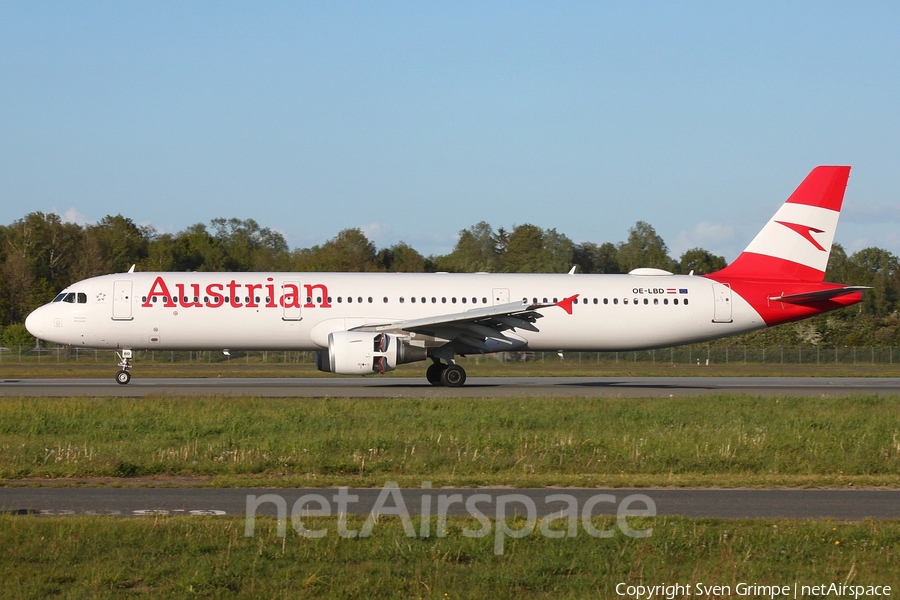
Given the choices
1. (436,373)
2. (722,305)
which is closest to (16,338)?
(436,373)

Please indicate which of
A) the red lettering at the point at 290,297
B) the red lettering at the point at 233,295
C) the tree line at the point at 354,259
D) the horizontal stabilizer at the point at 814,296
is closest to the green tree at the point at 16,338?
the tree line at the point at 354,259

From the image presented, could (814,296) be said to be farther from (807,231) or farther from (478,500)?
(478,500)

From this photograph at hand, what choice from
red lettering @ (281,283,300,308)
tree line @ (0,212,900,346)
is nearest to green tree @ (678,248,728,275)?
tree line @ (0,212,900,346)

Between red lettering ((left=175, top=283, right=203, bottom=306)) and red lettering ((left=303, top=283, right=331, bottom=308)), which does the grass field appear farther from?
red lettering ((left=303, top=283, right=331, bottom=308))

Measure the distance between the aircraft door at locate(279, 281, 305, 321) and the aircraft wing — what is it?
1.85m

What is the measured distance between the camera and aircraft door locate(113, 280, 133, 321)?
2922 centimetres

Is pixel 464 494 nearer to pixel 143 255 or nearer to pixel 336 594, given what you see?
pixel 336 594

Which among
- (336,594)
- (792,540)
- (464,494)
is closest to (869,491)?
(792,540)

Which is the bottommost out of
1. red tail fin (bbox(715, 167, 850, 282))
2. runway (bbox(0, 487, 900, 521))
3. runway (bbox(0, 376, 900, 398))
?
runway (bbox(0, 487, 900, 521))

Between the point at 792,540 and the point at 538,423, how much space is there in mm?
9795

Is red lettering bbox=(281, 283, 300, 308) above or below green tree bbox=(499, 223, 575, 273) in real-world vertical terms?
below

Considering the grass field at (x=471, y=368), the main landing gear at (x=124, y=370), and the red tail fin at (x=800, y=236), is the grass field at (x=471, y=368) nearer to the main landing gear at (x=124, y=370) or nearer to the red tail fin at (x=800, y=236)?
the main landing gear at (x=124, y=370)

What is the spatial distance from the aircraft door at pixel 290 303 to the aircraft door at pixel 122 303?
4.51m

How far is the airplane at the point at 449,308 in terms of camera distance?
29.2 metres
